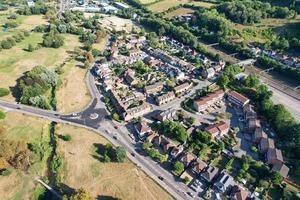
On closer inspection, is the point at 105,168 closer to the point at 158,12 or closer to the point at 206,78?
the point at 206,78

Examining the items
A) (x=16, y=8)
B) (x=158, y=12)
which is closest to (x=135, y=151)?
(x=158, y=12)

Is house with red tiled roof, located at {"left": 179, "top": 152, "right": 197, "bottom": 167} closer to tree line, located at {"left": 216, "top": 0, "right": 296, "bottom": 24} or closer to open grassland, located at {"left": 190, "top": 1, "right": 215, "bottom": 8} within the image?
tree line, located at {"left": 216, "top": 0, "right": 296, "bottom": 24}

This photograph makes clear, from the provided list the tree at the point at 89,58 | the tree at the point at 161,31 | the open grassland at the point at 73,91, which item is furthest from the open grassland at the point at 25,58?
the tree at the point at 161,31

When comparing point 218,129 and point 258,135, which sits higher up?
point 258,135

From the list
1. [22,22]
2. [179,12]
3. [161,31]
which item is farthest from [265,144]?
[22,22]

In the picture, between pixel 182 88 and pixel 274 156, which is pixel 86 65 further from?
pixel 274 156

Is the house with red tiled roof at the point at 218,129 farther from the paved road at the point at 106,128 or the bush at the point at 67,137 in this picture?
the bush at the point at 67,137

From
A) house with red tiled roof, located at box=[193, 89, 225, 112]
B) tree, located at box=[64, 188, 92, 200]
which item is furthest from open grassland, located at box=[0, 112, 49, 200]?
house with red tiled roof, located at box=[193, 89, 225, 112]
